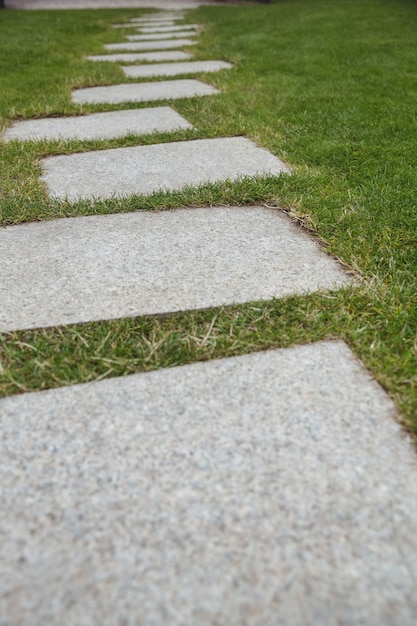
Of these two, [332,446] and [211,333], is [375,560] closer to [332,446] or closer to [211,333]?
[332,446]

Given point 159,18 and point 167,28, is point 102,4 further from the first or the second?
point 167,28

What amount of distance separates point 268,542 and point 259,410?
10.6 inches

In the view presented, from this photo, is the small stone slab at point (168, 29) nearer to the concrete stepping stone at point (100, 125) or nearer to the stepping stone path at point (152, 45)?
the stepping stone path at point (152, 45)

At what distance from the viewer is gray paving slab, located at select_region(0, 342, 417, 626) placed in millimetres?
705

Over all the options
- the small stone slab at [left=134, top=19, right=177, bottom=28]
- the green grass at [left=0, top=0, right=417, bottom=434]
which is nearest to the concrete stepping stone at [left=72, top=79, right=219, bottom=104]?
the green grass at [left=0, top=0, right=417, bottom=434]

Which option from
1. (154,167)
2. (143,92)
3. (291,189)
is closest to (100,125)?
(154,167)

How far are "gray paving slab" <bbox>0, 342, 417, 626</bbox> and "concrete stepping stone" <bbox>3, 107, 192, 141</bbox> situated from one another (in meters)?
1.81

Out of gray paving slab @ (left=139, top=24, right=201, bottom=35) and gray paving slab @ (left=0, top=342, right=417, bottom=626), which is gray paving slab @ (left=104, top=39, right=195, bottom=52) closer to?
gray paving slab @ (left=139, top=24, right=201, bottom=35)

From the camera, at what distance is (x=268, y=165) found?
2201 millimetres

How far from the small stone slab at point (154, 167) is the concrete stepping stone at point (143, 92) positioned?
0.97 m

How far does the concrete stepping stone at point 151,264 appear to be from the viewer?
133 centimetres

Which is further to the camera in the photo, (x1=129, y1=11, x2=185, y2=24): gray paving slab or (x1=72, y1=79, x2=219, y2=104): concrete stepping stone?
(x1=129, y1=11, x2=185, y2=24): gray paving slab

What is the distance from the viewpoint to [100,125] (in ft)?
9.10

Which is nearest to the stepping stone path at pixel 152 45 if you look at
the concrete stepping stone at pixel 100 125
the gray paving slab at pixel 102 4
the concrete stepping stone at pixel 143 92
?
the concrete stepping stone at pixel 143 92
